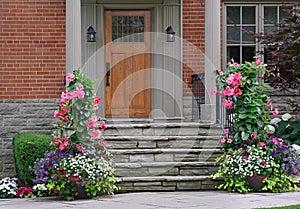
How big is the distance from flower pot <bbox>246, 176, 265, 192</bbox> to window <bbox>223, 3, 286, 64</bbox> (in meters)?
3.94

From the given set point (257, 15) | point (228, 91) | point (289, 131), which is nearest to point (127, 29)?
point (257, 15)

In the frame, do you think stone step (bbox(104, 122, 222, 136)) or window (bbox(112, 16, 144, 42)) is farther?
window (bbox(112, 16, 144, 42))

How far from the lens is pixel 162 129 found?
9.23 m

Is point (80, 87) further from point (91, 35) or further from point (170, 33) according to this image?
point (170, 33)

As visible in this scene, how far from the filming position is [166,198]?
7.46 metres

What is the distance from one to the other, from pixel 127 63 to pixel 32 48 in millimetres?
1794

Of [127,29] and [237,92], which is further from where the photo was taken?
[127,29]

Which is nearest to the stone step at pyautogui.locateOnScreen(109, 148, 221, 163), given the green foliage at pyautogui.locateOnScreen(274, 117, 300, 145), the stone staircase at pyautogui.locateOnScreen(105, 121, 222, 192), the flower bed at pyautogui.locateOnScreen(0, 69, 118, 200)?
the stone staircase at pyautogui.locateOnScreen(105, 121, 222, 192)

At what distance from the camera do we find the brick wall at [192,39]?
1109 centimetres

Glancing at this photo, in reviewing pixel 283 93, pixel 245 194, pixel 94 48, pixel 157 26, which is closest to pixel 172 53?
pixel 157 26

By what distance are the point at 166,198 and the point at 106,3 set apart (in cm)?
495

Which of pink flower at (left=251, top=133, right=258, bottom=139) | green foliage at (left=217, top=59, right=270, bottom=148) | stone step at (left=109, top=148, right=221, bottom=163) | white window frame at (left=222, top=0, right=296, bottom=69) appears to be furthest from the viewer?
white window frame at (left=222, top=0, right=296, bottom=69)

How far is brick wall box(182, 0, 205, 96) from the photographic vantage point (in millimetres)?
11094

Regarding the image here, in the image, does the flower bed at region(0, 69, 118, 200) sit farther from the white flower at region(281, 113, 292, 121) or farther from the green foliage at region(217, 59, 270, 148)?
the white flower at region(281, 113, 292, 121)
